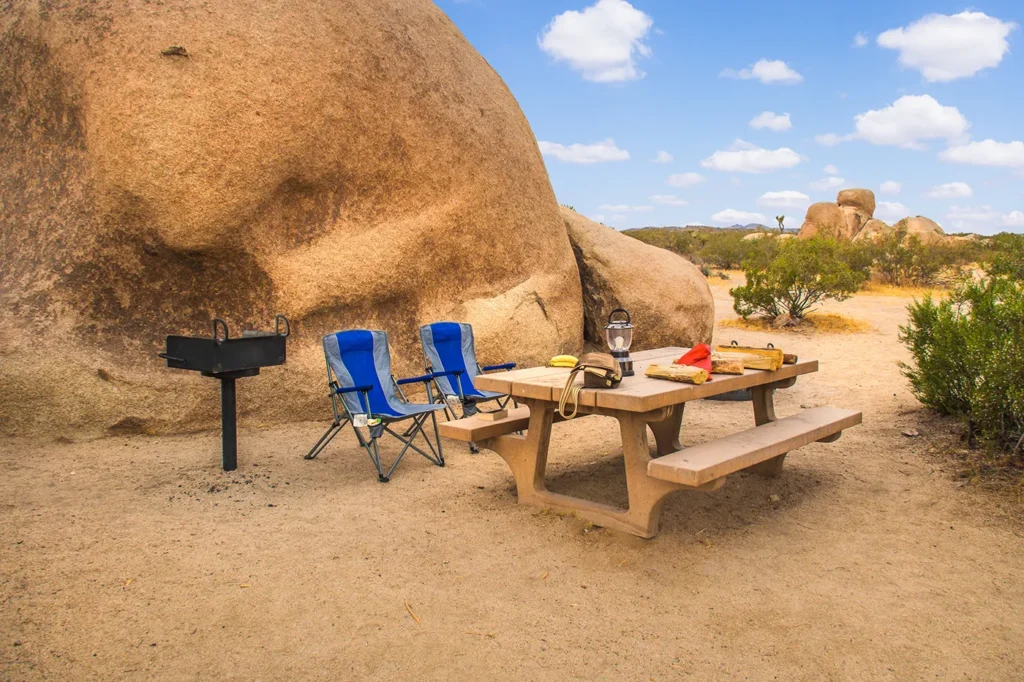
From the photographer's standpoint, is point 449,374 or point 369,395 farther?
point 449,374

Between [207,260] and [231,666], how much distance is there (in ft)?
13.9

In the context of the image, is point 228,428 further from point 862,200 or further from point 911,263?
point 862,200

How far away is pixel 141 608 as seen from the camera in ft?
10.9

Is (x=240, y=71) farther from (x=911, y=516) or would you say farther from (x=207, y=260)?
(x=911, y=516)

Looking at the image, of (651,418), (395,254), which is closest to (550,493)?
(651,418)

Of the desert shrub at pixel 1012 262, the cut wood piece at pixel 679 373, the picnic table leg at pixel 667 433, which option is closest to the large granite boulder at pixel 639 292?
the picnic table leg at pixel 667 433

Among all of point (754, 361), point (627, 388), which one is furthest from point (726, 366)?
point (627, 388)

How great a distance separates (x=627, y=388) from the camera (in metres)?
4.16

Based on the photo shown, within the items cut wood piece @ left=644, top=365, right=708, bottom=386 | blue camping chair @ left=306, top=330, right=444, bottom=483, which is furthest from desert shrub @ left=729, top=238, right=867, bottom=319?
cut wood piece @ left=644, top=365, right=708, bottom=386

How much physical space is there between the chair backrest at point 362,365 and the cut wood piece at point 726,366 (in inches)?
86.4

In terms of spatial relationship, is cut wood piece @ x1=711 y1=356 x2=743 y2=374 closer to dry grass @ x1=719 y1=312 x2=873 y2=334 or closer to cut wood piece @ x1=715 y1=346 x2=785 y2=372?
cut wood piece @ x1=715 y1=346 x2=785 y2=372

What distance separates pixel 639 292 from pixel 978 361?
3486 millimetres

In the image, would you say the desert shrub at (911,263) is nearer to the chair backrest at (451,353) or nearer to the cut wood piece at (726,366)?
the chair backrest at (451,353)

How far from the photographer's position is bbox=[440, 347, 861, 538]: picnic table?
3.87m
